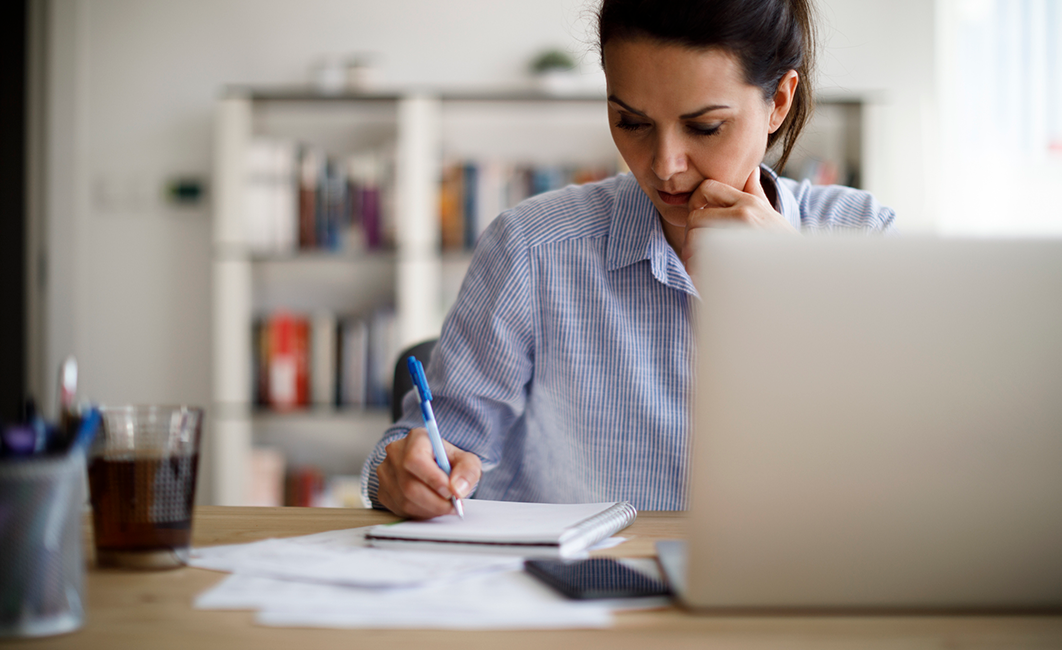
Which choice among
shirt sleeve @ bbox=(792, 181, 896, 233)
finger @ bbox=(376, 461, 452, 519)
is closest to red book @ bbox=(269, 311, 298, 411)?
shirt sleeve @ bbox=(792, 181, 896, 233)

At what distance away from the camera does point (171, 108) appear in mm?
3059

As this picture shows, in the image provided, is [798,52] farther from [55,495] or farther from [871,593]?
[55,495]

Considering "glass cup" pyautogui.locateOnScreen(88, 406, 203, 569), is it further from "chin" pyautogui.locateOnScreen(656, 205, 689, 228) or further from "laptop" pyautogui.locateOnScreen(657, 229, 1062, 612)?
Answer: "chin" pyautogui.locateOnScreen(656, 205, 689, 228)

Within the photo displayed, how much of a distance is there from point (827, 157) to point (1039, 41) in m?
0.90

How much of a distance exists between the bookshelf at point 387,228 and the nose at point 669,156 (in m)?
1.78

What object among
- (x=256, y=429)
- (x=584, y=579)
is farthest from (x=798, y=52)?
(x=256, y=429)

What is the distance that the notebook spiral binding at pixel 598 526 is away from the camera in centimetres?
72

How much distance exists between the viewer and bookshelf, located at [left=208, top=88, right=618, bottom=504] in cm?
279

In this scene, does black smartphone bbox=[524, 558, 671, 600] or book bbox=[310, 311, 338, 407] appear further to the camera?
book bbox=[310, 311, 338, 407]

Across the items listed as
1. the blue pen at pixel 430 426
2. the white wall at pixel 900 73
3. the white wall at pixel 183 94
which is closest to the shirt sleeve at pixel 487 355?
the blue pen at pixel 430 426

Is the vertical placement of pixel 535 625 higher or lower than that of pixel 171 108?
lower

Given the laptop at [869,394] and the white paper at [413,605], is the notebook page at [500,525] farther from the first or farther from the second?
the laptop at [869,394]

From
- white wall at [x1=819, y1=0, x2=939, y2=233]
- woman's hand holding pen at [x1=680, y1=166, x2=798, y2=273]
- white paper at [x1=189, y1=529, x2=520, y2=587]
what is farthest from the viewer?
white wall at [x1=819, y1=0, x2=939, y2=233]

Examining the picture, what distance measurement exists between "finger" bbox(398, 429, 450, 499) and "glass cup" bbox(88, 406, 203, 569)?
0.73ft
